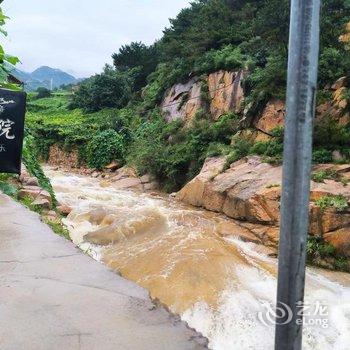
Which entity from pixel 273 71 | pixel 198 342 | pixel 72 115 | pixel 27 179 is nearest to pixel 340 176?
pixel 273 71

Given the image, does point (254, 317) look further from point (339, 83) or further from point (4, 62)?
point (339, 83)

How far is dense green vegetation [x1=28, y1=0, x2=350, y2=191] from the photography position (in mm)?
12469

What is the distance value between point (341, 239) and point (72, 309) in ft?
22.7

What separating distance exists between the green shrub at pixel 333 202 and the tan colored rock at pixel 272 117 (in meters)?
5.06

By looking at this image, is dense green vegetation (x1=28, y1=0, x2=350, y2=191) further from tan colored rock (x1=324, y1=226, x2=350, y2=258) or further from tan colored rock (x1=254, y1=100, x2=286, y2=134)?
tan colored rock (x1=324, y1=226, x2=350, y2=258)

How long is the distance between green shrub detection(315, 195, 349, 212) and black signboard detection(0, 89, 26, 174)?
624cm

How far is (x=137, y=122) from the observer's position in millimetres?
23734

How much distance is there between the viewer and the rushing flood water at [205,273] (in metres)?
4.89

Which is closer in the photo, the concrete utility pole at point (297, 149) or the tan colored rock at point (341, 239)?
the concrete utility pole at point (297, 149)

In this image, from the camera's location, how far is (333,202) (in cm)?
812

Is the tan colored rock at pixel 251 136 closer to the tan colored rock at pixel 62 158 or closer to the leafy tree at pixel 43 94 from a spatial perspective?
the tan colored rock at pixel 62 158

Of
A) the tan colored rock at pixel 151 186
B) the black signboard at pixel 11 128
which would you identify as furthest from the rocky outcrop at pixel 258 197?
the black signboard at pixel 11 128

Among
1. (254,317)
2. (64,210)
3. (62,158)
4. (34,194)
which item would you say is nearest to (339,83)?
(64,210)

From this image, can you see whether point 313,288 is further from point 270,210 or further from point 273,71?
point 273,71
